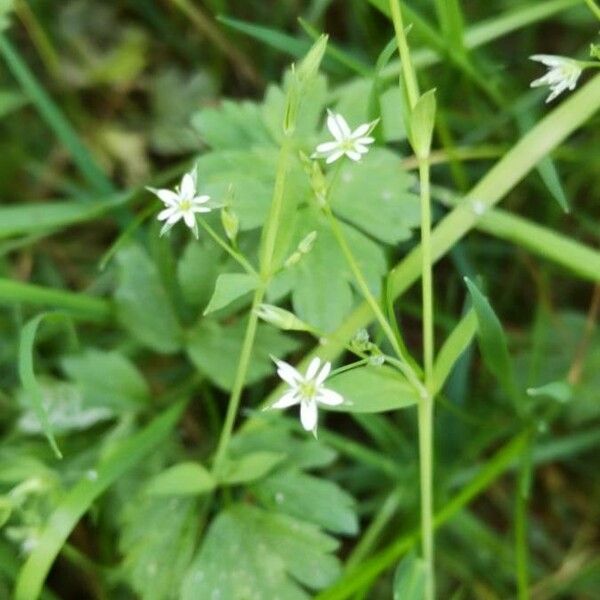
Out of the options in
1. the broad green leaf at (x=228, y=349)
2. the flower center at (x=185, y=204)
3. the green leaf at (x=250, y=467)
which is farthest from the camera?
the broad green leaf at (x=228, y=349)

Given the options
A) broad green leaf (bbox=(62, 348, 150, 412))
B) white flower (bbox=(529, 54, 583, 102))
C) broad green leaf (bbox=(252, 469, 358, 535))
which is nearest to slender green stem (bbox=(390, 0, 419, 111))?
white flower (bbox=(529, 54, 583, 102))

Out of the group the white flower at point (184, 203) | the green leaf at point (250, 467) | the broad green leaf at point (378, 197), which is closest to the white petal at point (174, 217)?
the white flower at point (184, 203)

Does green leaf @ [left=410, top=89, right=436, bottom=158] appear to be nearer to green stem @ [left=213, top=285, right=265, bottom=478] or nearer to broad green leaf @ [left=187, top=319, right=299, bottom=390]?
green stem @ [left=213, top=285, right=265, bottom=478]

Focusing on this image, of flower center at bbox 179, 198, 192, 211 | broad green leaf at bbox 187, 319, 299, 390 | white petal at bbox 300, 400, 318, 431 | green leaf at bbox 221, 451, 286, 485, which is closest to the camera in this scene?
white petal at bbox 300, 400, 318, 431

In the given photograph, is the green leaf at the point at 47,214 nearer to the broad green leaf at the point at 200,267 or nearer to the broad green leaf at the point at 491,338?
the broad green leaf at the point at 200,267

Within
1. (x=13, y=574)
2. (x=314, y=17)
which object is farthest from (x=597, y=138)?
(x=13, y=574)

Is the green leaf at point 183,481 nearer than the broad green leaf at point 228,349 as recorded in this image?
Yes

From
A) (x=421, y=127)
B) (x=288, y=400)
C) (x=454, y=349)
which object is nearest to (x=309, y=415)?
(x=288, y=400)
